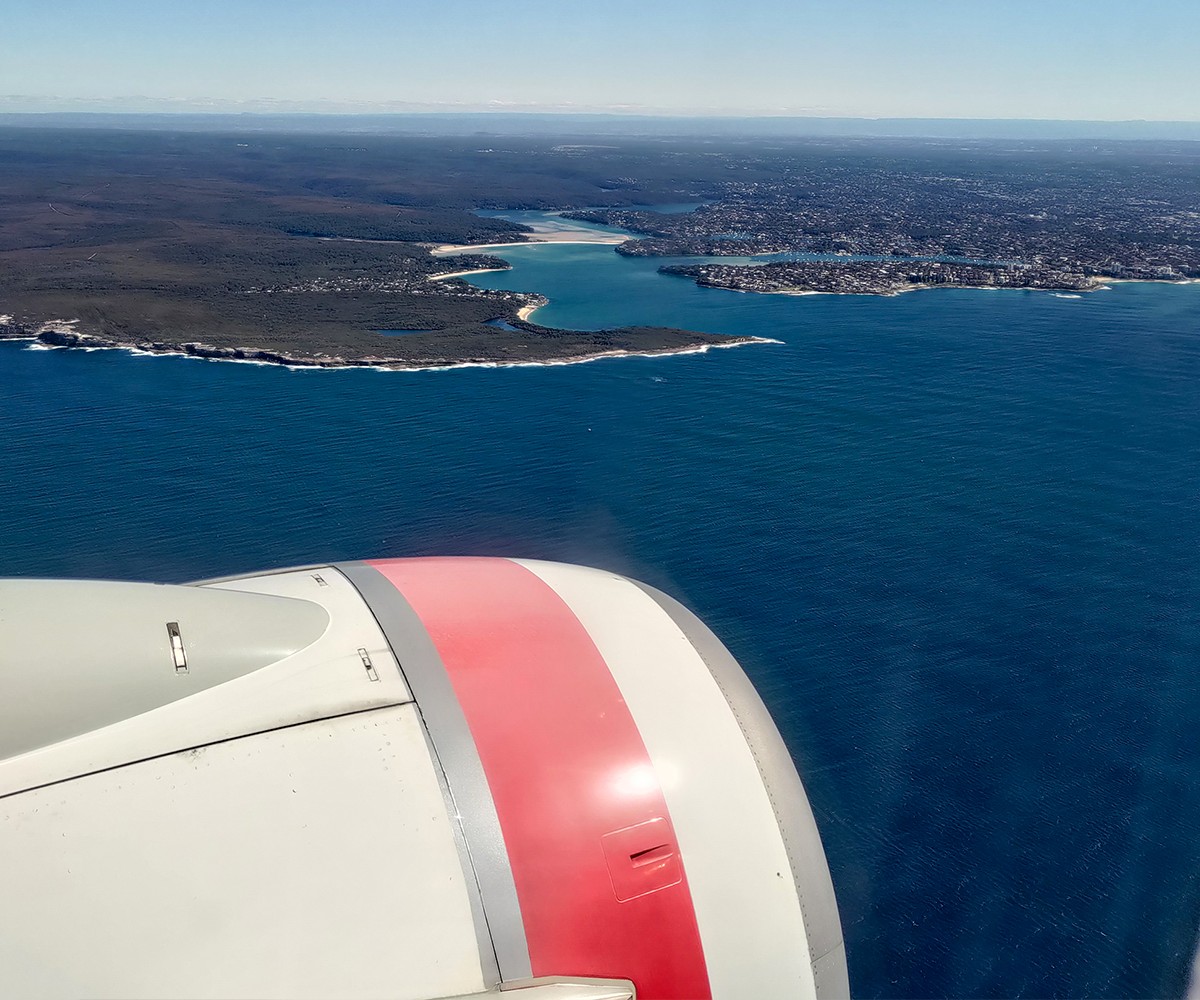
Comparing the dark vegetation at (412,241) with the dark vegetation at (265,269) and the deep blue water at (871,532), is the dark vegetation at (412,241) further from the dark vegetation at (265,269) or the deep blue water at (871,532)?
the deep blue water at (871,532)

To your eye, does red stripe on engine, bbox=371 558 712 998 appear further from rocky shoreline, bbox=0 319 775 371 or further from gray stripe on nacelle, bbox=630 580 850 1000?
rocky shoreline, bbox=0 319 775 371

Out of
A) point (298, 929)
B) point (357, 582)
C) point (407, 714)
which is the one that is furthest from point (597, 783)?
point (357, 582)

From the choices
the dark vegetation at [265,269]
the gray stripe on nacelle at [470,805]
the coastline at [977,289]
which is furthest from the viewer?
the coastline at [977,289]

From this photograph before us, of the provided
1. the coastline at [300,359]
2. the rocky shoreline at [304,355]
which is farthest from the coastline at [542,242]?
the coastline at [300,359]

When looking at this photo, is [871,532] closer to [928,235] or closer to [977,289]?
[977,289]

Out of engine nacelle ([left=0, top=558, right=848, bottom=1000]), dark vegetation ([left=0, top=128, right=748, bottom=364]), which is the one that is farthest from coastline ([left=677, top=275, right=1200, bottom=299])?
engine nacelle ([left=0, top=558, right=848, bottom=1000])
